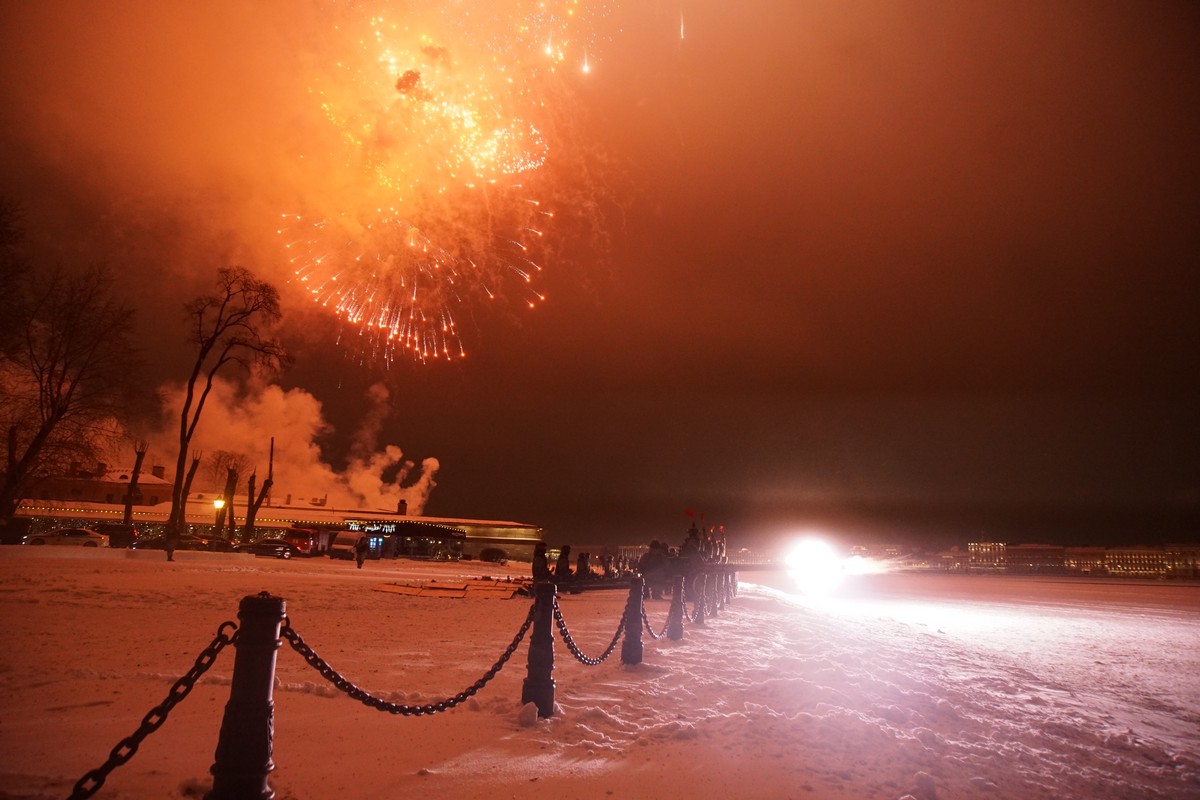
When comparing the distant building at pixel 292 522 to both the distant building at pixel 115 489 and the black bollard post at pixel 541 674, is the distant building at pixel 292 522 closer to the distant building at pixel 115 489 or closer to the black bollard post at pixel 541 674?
the distant building at pixel 115 489

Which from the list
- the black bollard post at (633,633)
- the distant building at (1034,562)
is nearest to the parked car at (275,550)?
the black bollard post at (633,633)

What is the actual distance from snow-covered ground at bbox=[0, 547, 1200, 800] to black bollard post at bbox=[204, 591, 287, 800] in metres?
0.56

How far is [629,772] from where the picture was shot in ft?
14.5

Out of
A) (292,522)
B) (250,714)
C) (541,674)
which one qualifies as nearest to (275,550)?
(292,522)

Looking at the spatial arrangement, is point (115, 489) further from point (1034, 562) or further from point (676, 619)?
point (1034, 562)

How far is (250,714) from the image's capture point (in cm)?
330

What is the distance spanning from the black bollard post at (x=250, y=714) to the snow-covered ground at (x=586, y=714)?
558 mm

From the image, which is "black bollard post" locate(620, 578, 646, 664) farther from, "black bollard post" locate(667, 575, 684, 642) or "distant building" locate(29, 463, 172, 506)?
"distant building" locate(29, 463, 172, 506)

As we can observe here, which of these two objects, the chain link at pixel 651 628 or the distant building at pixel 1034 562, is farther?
the distant building at pixel 1034 562

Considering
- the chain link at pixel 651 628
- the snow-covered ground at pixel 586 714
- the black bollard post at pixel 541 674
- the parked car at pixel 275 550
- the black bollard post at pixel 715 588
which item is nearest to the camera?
the snow-covered ground at pixel 586 714

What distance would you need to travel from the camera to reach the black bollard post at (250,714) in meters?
3.24

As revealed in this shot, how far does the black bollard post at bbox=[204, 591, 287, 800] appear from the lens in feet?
10.6

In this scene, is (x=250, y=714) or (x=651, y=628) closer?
(x=250, y=714)

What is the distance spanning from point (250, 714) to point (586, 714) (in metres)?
3.06
